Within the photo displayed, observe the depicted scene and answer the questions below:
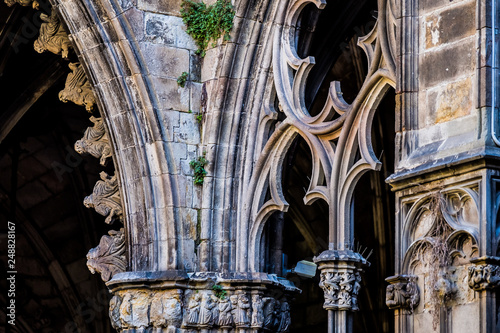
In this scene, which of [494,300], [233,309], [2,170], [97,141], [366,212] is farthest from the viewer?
[2,170]

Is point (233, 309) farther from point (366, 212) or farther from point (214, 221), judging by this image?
point (366, 212)

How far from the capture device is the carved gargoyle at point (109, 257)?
11.1 m

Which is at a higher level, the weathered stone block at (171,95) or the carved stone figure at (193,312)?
the weathered stone block at (171,95)

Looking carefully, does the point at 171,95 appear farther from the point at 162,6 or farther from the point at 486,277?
the point at 486,277

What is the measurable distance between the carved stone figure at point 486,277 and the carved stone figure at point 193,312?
2999 mm

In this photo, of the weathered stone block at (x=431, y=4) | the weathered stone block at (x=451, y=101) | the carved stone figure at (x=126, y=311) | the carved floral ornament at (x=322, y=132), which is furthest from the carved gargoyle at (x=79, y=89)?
the weathered stone block at (x=451, y=101)

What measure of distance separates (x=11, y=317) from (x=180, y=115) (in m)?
7.59

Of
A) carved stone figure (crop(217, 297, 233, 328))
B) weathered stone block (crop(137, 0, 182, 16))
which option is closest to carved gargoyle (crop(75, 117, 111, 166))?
weathered stone block (crop(137, 0, 182, 16))

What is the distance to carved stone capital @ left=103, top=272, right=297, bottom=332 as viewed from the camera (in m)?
10.5

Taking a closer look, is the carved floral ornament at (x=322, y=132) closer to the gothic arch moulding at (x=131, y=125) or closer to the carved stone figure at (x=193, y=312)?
the carved stone figure at (x=193, y=312)

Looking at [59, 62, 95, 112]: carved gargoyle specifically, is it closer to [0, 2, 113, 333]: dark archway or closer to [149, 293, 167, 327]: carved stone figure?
[149, 293, 167, 327]: carved stone figure

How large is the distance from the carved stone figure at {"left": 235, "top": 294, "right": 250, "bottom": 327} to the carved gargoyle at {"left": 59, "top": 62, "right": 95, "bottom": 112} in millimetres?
2260

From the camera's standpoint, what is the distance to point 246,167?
35.3 ft

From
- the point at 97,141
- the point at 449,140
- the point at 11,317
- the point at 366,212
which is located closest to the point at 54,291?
the point at 11,317
